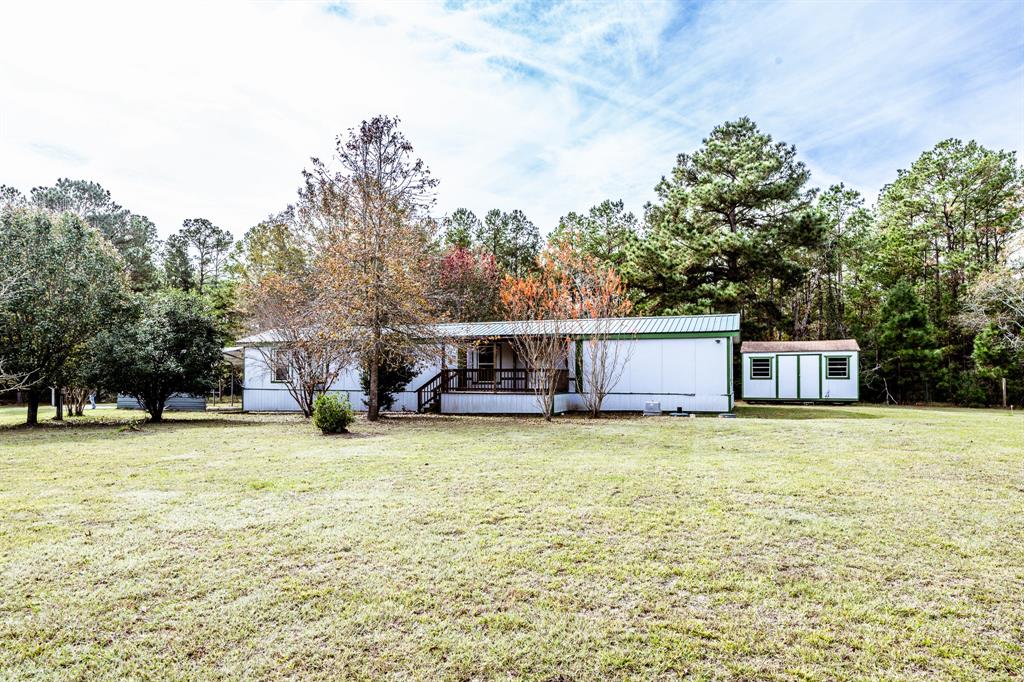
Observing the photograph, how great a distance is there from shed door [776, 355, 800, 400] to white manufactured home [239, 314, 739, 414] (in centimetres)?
739

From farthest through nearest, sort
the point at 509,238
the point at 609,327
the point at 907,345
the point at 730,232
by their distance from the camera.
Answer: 1. the point at 509,238
2. the point at 730,232
3. the point at 907,345
4. the point at 609,327

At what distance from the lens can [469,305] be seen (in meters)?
29.1

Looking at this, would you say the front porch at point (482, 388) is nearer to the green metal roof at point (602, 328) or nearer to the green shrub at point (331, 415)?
the green metal roof at point (602, 328)

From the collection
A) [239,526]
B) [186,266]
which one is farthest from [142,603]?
[186,266]

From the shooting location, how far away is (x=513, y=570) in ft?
12.2

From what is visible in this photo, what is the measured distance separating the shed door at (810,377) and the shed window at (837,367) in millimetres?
316

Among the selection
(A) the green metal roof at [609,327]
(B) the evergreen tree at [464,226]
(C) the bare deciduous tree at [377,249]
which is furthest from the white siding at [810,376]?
(B) the evergreen tree at [464,226]

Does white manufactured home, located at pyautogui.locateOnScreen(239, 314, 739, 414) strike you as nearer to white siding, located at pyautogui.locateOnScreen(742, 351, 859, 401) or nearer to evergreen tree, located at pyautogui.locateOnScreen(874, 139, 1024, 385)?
white siding, located at pyautogui.locateOnScreen(742, 351, 859, 401)

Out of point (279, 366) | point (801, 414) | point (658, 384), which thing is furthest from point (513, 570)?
point (801, 414)

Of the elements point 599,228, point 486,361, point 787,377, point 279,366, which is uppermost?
point 599,228

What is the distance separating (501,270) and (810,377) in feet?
53.2

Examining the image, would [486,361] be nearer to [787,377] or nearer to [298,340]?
[298,340]

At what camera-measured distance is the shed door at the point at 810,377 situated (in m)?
22.5

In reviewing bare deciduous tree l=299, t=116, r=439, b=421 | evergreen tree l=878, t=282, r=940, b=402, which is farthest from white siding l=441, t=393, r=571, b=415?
evergreen tree l=878, t=282, r=940, b=402
